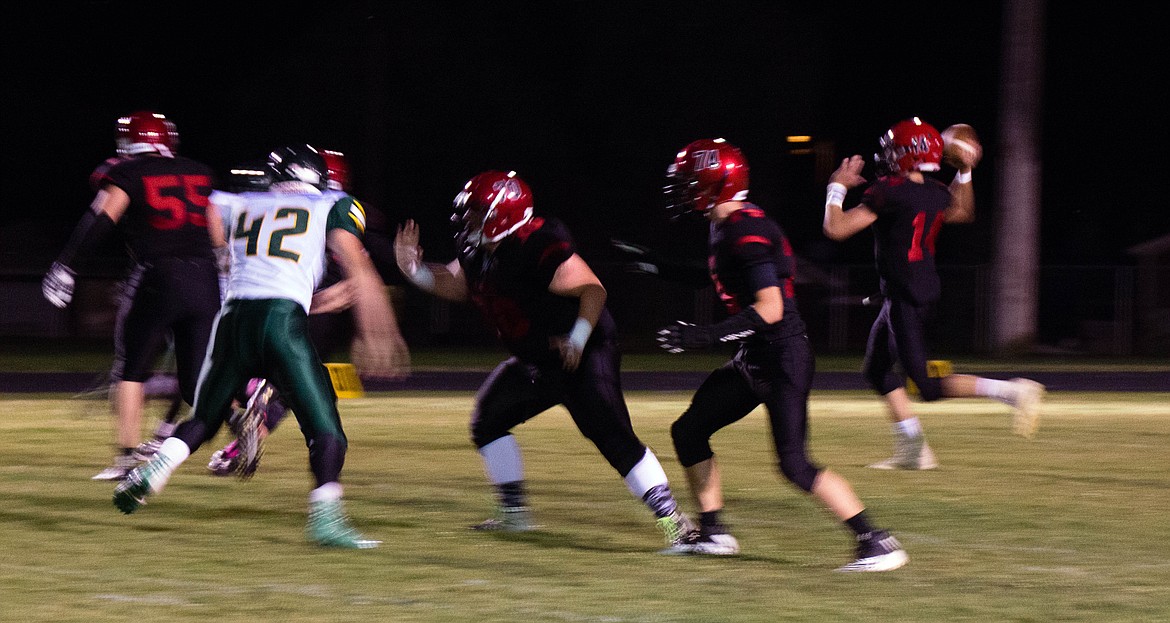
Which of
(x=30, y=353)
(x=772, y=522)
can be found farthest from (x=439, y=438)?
(x=30, y=353)

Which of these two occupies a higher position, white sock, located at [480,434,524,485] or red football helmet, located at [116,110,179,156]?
red football helmet, located at [116,110,179,156]

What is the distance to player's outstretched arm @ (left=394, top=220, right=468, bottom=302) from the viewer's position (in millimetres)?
7973

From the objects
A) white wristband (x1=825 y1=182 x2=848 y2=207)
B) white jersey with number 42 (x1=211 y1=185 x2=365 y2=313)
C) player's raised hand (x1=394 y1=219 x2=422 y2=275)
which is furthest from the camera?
white wristband (x1=825 y1=182 x2=848 y2=207)

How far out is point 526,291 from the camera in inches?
303

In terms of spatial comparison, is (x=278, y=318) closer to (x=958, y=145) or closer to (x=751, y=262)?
(x=751, y=262)

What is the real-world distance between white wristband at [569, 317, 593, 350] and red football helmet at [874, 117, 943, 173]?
362 centimetres

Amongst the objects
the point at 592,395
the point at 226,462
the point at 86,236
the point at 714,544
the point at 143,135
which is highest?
the point at 143,135

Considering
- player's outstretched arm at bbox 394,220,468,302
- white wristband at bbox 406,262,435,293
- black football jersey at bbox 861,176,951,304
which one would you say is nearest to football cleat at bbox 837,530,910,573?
player's outstretched arm at bbox 394,220,468,302

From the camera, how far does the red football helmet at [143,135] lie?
9726 millimetres

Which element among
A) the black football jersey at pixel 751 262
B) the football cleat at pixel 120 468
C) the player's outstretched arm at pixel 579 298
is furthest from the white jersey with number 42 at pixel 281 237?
the football cleat at pixel 120 468

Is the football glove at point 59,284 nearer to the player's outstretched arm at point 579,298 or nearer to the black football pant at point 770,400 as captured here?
the player's outstretched arm at point 579,298

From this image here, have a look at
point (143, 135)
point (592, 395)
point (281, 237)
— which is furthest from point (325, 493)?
point (143, 135)

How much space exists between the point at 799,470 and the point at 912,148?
3816 mm

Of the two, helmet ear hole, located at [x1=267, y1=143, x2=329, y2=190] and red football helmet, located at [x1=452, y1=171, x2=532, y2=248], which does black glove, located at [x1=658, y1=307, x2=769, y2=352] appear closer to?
red football helmet, located at [x1=452, y1=171, x2=532, y2=248]
